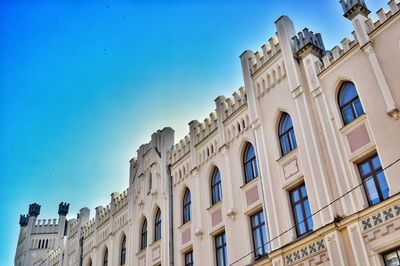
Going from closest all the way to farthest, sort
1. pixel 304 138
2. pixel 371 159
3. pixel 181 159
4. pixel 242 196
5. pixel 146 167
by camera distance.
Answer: pixel 371 159, pixel 304 138, pixel 242 196, pixel 181 159, pixel 146 167

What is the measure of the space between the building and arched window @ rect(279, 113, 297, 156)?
2.0 inches

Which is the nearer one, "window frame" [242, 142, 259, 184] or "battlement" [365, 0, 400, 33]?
"battlement" [365, 0, 400, 33]

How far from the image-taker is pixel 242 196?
20.1m

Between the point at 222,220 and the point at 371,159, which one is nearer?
the point at 371,159

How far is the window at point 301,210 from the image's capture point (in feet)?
55.3

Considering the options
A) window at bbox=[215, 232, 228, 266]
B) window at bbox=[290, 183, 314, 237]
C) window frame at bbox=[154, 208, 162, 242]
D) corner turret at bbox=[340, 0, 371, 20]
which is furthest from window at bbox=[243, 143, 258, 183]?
window frame at bbox=[154, 208, 162, 242]

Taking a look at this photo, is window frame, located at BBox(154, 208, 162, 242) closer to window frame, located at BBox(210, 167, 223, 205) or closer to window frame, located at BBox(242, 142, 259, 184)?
window frame, located at BBox(210, 167, 223, 205)

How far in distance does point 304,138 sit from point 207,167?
6398 millimetres

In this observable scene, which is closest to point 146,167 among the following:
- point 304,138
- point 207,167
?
point 207,167

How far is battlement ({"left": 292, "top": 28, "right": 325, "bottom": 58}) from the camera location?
18.9 m

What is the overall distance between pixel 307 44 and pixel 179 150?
31.9 feet

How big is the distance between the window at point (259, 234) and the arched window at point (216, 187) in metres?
2.73

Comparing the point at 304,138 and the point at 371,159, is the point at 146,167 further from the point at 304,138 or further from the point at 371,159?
the point at 371,159

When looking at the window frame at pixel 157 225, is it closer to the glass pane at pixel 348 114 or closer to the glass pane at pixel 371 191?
the glass pane at pixel 348 114
